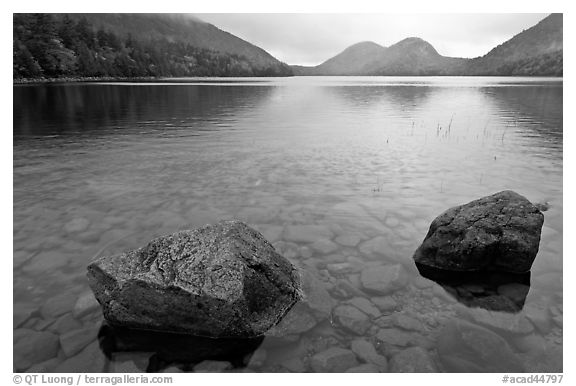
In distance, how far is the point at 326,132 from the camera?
29.7 metres

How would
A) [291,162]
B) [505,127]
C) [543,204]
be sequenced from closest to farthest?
[543,204]
[291,162]
[505,127]

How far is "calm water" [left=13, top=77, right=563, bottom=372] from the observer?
6785 mm

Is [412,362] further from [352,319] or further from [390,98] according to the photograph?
[390,98]

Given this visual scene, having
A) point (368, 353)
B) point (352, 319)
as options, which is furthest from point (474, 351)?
point (352, 319)

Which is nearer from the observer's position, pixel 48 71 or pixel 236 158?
pixel 236 158

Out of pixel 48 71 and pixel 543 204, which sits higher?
pixel 48 71

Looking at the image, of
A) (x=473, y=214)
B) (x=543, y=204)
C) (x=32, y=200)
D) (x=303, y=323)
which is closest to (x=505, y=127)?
(x=543, y=204)

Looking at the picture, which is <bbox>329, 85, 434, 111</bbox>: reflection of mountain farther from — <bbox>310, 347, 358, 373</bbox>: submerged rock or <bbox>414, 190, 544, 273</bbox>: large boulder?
<bbox>310, 347, 358, 373</bbox>: submerged rock

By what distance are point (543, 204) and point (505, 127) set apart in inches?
846

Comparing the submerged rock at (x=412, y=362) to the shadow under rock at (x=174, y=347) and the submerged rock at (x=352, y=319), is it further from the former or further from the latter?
the shadow under rock at (x=174, y=347)

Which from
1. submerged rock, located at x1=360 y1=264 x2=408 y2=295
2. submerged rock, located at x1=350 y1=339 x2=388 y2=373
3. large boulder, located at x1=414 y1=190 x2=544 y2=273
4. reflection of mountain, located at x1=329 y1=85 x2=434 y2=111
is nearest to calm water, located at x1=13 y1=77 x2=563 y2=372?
submerged rock, located at x1=350 y1=339 x2=388 y2=373

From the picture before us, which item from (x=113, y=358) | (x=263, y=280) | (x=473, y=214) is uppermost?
(x=473, y=214)

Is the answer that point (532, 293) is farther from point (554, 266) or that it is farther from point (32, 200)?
point (32, 200)

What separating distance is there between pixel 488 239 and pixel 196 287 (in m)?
7.09
